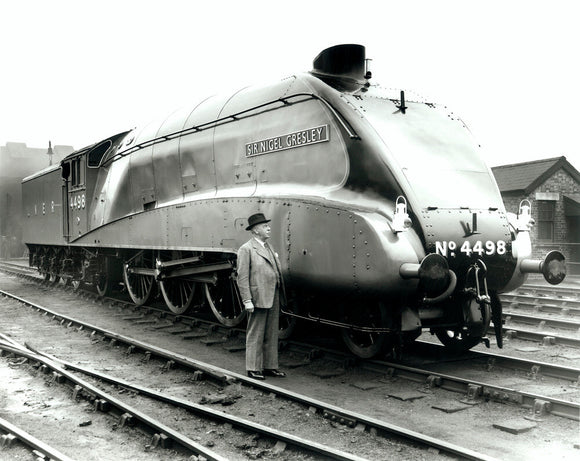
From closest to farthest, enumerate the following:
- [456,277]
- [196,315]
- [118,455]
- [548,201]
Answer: [118,455] → [456,277] → [196,315] → [548,201]

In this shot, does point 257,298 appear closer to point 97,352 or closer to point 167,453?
point 167,453

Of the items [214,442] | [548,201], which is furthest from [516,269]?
[548,201]

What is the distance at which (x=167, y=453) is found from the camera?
13.4ft

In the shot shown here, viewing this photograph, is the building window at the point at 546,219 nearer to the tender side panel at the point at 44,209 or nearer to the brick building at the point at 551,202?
the brick building at the point at 551,202


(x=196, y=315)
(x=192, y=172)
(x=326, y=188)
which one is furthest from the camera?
(x=196, y=315)

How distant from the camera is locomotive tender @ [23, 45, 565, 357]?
17.6 feet

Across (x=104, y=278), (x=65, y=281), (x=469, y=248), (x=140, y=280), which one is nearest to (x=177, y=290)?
(x=140, y=280)

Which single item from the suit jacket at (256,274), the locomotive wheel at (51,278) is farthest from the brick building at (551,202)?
the suit jacket at (256,274)

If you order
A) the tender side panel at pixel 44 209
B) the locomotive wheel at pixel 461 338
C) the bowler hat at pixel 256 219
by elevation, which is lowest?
the locomotive wheel at pixel 461 338

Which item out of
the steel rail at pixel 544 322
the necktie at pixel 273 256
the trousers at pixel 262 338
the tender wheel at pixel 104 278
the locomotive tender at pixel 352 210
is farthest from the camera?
the tender wheel at pixel 104 278

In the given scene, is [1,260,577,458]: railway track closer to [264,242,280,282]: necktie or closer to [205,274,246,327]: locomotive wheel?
[205,274,246,327]: locomotive wheel

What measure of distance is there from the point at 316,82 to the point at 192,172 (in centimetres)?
275

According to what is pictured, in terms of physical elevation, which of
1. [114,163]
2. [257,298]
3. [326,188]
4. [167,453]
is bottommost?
[167,453]

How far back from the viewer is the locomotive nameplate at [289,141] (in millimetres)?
6137
